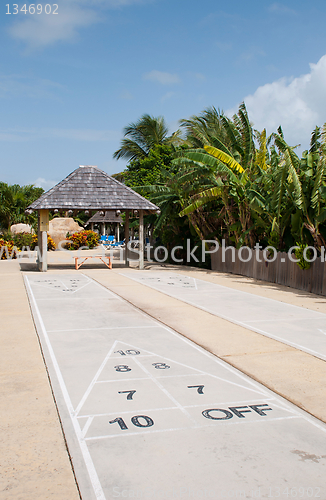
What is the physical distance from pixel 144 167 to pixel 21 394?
26.4 m

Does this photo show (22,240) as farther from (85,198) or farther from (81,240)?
(85,198)

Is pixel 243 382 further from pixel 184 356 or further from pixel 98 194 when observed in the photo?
pixel 98 194

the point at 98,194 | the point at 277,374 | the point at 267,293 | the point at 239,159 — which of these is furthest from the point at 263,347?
the point at 98,194

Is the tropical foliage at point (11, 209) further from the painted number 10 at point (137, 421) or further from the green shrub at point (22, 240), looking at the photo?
the painted number 10 at point (137, 421)

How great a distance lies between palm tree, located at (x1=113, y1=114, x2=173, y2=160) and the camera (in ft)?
118

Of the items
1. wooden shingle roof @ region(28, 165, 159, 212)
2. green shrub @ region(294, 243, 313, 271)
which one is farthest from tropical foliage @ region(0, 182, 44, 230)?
green shrub @ region(294, 243, 313, 271)

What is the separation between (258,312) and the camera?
10.6 m

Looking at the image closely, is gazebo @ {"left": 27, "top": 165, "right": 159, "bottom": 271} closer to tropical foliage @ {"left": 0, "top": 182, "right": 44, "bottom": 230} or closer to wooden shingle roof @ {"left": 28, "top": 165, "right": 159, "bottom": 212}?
wooden shingle roof @ {"left": 28, "top": 165, "right": 159, "bottom": 212}

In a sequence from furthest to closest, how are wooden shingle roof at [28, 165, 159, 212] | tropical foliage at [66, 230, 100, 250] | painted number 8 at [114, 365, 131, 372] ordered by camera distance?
tropical foliage at [66, 230, 100, 250]
wooden shingle roof at [28, 165, 159, 212]
painted number 8 at [114, 365, 131, 372]

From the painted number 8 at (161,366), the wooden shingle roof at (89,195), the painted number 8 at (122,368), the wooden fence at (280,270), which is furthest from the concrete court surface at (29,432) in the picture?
the wooden shingle roof at (89,195)

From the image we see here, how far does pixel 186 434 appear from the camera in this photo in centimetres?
431

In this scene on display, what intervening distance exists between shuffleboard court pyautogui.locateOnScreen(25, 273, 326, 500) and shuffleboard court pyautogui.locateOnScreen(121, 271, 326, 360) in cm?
189

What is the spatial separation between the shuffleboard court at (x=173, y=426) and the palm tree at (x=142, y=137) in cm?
3006

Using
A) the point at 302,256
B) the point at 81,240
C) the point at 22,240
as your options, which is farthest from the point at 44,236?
the point at 81,240
